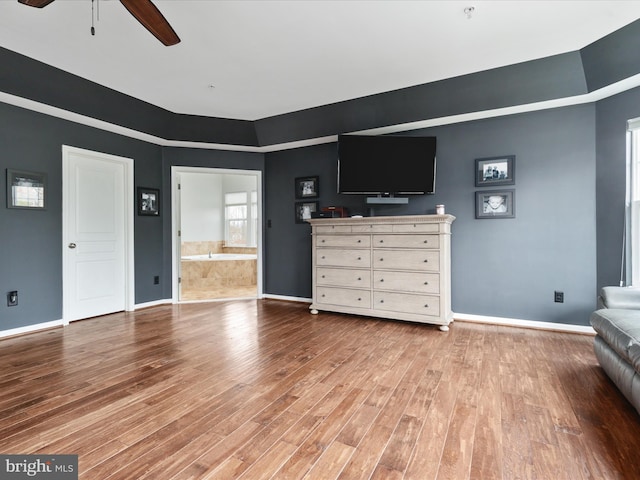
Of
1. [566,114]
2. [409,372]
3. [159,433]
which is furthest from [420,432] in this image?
[566,114]

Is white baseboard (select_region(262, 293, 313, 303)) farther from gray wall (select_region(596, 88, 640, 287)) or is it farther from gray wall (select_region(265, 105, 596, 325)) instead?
gray wall (select_region(596, 88, 640, 287))

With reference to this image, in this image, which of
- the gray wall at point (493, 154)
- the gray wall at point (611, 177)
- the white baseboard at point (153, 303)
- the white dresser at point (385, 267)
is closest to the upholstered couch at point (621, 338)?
the gray wall at point (611, 177)

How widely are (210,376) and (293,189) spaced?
3410mm

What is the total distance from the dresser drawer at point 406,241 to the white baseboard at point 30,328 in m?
3.75

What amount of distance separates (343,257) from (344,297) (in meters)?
0.50

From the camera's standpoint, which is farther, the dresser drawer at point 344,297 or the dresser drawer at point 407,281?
the dresser drawer at point 344,297

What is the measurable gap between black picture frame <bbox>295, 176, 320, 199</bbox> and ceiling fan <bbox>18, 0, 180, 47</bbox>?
3.00m

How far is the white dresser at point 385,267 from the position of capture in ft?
12.1

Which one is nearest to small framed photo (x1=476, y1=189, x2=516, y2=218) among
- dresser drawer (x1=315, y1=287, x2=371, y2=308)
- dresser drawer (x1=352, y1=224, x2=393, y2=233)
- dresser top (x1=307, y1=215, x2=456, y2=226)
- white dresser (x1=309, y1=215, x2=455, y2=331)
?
dresser top (x1=307, y1=215, x2=456, y2=226)

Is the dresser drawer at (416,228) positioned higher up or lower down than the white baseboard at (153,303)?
higher up

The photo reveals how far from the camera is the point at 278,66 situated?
3449 millimetres

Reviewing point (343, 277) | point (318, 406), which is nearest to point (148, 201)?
point (343, 277)

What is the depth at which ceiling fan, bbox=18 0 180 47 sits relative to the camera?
1.93 meters

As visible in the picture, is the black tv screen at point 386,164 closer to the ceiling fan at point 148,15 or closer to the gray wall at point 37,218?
the ceiling fan at point 148,15
